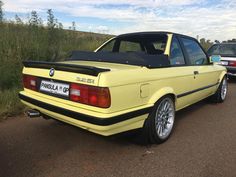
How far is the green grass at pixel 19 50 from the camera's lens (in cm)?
515

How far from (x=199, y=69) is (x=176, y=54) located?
81cm

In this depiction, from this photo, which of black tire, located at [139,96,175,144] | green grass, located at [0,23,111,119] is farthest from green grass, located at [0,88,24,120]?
black tire, located at [139,96,175,144]

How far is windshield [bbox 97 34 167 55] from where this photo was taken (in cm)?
438

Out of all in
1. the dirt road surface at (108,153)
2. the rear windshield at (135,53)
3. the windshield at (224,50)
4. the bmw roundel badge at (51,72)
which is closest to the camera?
the dirt road surface at (108,153)

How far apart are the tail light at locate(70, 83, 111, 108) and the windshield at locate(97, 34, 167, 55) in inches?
69.6

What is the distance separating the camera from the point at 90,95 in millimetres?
2773

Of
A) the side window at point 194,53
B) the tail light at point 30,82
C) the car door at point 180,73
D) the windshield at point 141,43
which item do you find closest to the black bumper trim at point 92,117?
the tail light at point 30,82

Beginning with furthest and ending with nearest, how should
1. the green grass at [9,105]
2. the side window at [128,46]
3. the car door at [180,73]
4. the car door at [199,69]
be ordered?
the side window at [128,46] → the green grass at [9,105] → the car door at [199,69] → the car door at [180,73]

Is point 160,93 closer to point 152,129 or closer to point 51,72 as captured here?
point 152,129

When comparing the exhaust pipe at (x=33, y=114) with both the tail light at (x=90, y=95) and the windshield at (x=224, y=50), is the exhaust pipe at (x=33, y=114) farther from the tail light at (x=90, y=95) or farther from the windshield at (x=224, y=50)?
the windshield at (x=224, y=50)

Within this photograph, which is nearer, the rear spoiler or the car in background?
the rear spoiler

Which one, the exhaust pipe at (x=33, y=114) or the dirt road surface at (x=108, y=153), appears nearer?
the dirt road surface at (x=108, y=153)

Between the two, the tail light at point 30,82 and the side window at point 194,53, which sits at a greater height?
the side window at point 194,53

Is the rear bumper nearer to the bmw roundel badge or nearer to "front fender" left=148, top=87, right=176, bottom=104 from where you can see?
"front fender" left=148, top=87, right=176, bottom=104
